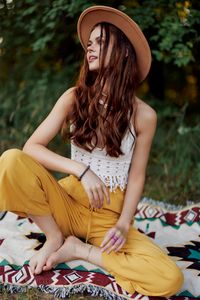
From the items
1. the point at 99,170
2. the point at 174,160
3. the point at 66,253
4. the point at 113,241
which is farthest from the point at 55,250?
the point at 174,160

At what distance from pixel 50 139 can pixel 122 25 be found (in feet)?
1.91

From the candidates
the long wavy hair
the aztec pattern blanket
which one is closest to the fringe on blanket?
the aztec pattern blanket

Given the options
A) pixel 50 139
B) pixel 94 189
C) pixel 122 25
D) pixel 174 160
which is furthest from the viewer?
pixel 174 160

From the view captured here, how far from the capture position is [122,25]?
2.43 metres

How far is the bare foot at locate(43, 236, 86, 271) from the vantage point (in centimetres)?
245

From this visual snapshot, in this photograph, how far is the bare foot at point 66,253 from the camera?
2449mm

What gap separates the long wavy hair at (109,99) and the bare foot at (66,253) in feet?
1.34

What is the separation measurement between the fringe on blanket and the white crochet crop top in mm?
461

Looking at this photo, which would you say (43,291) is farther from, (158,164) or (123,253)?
(158,164)

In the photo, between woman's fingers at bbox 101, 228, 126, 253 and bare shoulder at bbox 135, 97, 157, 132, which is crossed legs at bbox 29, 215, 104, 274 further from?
bare shoulder at bbox 135, 97, 157, 132

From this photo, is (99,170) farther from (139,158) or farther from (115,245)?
(115,245)

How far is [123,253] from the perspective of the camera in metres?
2.44

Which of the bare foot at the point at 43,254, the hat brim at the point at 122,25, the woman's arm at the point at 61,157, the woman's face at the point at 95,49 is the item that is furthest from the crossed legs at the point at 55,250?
the hat brim at the point at 122,25

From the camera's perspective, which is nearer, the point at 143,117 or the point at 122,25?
the point at 122,25
